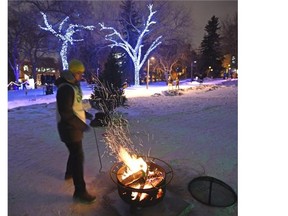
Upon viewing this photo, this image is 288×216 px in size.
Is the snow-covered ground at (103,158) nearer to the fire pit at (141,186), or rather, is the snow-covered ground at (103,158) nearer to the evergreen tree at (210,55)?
the fire pit at (141,186)

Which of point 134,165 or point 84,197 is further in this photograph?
point 84,197

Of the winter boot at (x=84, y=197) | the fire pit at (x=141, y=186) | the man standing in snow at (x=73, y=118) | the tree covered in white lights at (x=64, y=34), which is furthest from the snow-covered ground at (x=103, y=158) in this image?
the tree covered in white lights at (x=64, y=34)

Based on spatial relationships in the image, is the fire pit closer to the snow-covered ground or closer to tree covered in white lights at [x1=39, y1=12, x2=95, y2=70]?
the snow-covered ground

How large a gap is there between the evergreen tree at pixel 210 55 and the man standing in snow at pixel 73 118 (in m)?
27.9

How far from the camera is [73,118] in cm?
208

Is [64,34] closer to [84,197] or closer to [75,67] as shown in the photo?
[75,67]

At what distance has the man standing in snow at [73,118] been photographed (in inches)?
79.2

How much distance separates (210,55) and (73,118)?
29157 mm

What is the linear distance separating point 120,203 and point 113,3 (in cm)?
1628

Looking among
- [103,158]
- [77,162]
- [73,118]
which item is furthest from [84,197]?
[103,158]

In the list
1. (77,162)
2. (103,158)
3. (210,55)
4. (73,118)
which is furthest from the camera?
(210,55)

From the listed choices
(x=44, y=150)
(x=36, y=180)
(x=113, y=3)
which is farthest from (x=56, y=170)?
(x=113, y=3)
